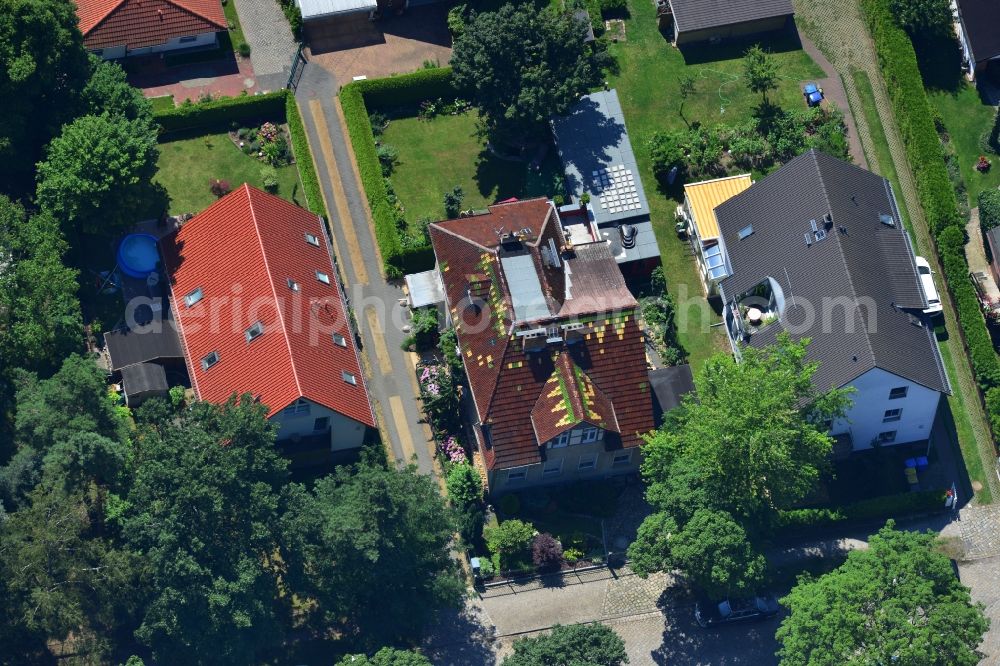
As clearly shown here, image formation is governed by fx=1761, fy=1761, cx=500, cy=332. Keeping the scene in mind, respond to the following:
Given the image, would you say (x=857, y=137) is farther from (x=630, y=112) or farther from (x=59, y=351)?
(x=59, y=351)

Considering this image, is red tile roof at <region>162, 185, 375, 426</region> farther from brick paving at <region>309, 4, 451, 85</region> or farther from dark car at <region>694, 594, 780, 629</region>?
dark car at <region>694, 594, 780, 629</region>

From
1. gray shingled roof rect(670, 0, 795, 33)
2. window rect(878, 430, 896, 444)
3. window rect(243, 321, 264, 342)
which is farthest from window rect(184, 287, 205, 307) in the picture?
window rect(878, 430, 896, 444)

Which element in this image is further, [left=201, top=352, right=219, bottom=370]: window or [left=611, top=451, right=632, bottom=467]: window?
[left=611, top=451, right=632, bottom=467]: window

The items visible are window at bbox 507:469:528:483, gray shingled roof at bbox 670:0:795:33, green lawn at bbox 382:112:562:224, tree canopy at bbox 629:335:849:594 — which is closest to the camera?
tree canopy at bbox 629:335:849:594

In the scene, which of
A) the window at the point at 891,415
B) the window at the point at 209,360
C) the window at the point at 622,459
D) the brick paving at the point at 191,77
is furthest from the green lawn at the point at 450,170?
the window at the point at 891,415

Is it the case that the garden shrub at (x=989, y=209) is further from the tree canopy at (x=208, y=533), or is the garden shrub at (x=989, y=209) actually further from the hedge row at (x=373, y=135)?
the tree canopy at (x=208, y=533)
